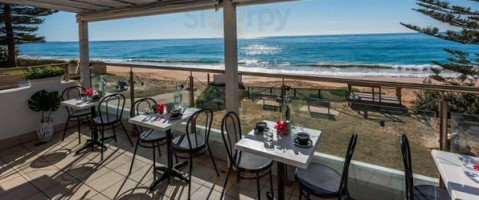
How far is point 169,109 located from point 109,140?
1.43 meters

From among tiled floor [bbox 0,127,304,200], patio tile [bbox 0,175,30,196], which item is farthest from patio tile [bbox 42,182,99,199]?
patio tile [bbox 0,175,30,196]

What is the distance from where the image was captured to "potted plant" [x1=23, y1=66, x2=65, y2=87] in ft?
11.8

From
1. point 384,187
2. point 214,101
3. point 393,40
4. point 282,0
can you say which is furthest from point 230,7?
point 393,40

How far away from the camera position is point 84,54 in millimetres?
4160

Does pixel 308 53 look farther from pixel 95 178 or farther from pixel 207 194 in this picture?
pixel 95 178

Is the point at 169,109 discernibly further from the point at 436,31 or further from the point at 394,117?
the point at 436,31

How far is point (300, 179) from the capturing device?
68.5 inches

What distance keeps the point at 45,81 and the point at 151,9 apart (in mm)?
2109

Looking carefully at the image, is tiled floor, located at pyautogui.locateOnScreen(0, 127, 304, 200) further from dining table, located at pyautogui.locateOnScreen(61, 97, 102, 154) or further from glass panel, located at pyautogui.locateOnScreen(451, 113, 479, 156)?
glass panel, located at pyautogui.locateOnScreen(451, 113, 479, 156)

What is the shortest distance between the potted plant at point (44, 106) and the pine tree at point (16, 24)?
8.92 meters

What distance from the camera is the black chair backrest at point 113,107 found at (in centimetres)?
315

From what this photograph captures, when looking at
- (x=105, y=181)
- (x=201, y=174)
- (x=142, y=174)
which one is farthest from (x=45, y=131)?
(x=201, y=174)

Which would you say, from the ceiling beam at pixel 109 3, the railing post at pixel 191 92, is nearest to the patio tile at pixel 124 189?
the railing post at pixel 191 92

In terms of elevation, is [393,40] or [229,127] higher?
[393,40]
